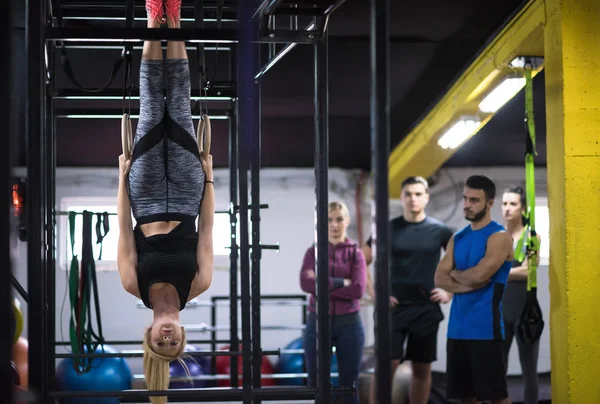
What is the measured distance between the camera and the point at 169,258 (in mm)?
3055

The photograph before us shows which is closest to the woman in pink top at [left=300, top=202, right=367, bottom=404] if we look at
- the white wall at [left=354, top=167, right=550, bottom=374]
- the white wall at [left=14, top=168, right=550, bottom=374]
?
the white wall at [left=14, top=168, right=550, bottom=374]

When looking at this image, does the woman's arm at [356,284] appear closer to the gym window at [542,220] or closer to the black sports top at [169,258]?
the black sports top at [169,258]

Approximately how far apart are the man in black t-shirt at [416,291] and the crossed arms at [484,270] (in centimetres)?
39

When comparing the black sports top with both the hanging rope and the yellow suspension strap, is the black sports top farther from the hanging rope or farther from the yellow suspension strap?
the yellow suspension strap

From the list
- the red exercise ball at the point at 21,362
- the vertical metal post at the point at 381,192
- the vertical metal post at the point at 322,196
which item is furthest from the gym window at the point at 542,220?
the vertical metal post at the point at 381,192

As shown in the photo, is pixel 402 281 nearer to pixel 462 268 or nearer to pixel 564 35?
pixel 462 268

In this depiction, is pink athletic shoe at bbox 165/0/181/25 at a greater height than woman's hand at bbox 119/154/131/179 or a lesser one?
greater

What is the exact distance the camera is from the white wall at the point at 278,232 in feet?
29.7

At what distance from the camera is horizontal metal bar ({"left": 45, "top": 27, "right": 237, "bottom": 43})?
2.54 meters

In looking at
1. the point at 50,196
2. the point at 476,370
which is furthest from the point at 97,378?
the point at 476,370

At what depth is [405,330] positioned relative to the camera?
4.82 metres

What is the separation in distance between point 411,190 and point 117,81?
2.65m

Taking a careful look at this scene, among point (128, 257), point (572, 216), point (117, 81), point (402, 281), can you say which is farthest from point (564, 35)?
point (117, 81)

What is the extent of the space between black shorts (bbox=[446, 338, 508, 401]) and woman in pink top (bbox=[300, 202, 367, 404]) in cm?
66
